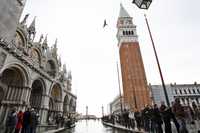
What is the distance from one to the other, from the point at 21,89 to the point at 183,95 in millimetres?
57190

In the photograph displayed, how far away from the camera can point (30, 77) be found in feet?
57.3

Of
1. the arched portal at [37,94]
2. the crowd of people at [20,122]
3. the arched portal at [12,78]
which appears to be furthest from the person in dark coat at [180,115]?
the arched portal at [37,94]

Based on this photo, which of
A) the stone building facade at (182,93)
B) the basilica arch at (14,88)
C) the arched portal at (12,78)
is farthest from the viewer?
the stone building facade at (182,93)

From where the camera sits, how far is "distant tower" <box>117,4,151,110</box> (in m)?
47.0

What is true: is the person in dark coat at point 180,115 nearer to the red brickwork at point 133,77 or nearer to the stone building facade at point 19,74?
the stone building facade at point 19,74

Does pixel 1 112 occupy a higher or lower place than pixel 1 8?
lower

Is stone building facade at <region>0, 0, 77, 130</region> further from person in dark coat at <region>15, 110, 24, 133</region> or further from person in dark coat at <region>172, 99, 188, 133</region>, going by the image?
person in dark coat at <region>172, 99, 188, 133</region>

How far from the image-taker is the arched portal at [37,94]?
21.4 metres

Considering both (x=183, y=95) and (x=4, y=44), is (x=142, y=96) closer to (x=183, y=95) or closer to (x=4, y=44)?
(x=183, y=95)

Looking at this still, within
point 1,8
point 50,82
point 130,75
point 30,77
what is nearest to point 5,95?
point 30,77

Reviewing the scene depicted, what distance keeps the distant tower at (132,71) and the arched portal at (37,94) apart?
3197cm

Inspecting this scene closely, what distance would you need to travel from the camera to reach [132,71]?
5034 centimetres

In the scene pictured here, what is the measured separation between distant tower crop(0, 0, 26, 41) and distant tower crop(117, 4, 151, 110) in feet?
128

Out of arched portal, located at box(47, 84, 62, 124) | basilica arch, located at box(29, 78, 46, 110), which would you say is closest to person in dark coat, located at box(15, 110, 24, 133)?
basilica arch, located at box(29, 78, 46, 110)
